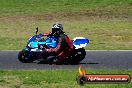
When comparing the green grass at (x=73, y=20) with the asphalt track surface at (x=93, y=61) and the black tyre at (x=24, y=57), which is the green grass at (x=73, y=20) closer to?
the asphalt track surface at (x=93, y=61)

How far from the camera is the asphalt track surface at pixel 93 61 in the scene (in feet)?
57.9

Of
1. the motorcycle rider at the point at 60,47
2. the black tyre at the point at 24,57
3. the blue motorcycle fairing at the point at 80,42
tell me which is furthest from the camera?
the black tyre at the point at 24,57

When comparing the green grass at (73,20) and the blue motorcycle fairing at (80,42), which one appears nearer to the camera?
the blue motorcycle fairing at (80,42)

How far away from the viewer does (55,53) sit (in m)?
18.4

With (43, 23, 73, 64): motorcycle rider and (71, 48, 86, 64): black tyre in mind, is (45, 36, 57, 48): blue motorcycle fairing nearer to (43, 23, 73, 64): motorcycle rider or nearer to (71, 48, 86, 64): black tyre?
(43, 23, 73, 64): motorcycle rider

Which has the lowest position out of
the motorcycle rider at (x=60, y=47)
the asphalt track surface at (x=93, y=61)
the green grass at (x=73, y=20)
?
the green grass at (x=73, y=20)

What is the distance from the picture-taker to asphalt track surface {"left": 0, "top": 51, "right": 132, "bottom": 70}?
57.9ft

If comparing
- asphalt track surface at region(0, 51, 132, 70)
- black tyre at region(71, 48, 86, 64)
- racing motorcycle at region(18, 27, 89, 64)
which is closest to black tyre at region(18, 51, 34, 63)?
racing motorcycle at region(18, 27, 89, 64)

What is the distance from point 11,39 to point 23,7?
1177cm

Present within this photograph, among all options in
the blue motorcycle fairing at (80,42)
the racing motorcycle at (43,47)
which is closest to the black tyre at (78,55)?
the racing motorcycle at (43,47)

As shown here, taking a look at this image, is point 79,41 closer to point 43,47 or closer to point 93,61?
point 93,61

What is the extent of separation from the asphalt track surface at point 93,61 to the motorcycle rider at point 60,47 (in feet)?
1.59

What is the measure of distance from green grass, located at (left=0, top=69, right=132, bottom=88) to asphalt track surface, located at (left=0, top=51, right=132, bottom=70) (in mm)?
1349

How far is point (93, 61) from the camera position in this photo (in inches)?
747
